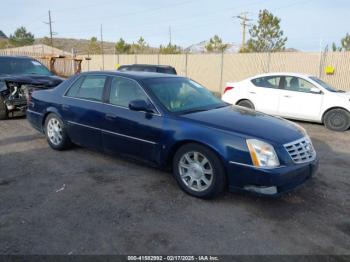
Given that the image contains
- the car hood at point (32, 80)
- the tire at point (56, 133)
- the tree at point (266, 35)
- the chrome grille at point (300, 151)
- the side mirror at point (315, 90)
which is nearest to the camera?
the chrome grille at point (300, 151)

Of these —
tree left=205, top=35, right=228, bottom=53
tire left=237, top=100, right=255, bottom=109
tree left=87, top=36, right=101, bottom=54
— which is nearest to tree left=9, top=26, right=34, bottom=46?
tree left=87, top=36, right=101, bottom=54

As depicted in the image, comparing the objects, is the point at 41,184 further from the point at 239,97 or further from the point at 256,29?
the point at 256,29

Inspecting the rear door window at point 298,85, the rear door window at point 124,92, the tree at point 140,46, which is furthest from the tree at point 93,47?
the rear door window at point 124,92

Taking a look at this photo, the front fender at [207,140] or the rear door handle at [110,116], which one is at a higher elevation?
the rear door handle at [110,116]

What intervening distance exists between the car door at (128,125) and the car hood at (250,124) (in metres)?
0.51

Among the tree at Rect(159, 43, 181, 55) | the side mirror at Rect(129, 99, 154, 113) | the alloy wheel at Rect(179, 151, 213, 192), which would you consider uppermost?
the tree at Rect(159, 43, 181, 55)

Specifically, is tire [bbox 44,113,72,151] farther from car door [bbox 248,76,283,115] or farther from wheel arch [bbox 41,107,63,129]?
car door [bbox 248,76,283,115]

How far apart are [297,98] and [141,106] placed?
19.6 feet

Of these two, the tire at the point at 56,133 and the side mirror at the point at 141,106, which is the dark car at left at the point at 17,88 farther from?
the side mirror at the point at 141,106

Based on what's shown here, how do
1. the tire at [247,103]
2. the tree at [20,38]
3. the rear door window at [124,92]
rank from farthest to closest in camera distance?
the tree at [20,38]
the tire at [247,103]
the rear door window at [124,92]

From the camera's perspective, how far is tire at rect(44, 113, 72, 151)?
223 inches

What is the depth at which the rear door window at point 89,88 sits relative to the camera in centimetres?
510

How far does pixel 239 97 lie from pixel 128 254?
25.1 ft

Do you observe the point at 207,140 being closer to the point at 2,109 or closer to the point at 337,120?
the point at 337,120
